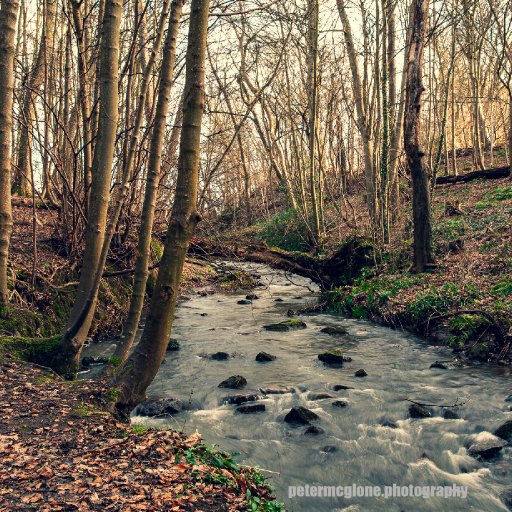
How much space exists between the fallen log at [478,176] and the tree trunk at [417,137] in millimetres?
10319

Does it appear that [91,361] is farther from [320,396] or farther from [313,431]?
[313,431]

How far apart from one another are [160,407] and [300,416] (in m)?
2.00

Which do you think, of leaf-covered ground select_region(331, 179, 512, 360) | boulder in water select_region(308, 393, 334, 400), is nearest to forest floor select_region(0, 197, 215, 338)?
boulder in water select_region(308, 393, 334, 400)

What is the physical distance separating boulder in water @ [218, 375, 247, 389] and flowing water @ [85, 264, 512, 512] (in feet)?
0.40

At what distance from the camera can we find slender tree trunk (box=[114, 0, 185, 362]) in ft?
18.4

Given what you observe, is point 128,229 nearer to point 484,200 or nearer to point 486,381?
point 486,381

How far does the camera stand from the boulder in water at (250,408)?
22.2ft

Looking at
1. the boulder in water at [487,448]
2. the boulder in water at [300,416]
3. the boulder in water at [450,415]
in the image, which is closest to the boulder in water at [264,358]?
the boulder in water at [300,416]

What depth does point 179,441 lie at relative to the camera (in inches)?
179

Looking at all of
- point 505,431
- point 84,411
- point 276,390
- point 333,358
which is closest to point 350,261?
point 333,358

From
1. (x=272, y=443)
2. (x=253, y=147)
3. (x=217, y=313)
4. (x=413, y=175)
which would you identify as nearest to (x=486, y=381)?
(x=272, y=443)

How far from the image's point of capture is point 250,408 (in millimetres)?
6785

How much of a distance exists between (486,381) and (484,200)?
10.9m

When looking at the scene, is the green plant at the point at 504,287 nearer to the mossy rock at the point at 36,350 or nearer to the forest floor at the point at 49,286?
the forest floor at the point at 49,286
